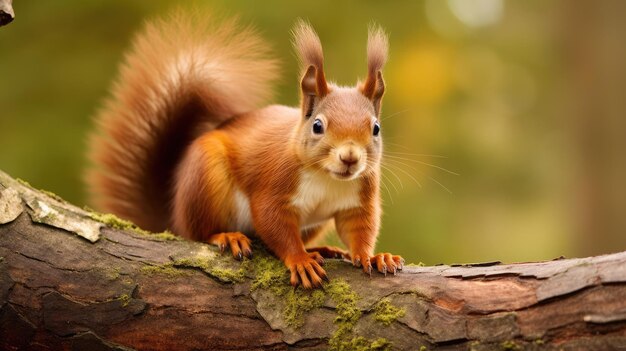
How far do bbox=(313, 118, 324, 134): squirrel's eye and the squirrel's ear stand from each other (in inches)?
10.4

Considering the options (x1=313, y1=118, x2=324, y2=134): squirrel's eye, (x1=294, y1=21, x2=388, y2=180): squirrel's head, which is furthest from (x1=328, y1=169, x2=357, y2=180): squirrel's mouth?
(x1=313, y1=118, x2=324, y2=134): squirrel's eye

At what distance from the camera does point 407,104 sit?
5902mm

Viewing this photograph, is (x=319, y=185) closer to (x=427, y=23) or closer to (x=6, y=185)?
(x=6, y=185)

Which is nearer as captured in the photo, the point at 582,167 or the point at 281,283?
the point at 281,283

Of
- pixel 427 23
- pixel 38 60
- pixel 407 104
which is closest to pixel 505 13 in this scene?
pixel 427 23

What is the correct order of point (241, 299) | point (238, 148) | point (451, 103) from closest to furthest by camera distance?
point (241, 299)
point (238, 148)
point (451, 103)

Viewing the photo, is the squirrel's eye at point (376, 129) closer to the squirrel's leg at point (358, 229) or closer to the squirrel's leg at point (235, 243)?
the squirrel's leg at point (358, 229)

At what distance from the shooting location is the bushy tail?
3252mm

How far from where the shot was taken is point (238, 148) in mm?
2895

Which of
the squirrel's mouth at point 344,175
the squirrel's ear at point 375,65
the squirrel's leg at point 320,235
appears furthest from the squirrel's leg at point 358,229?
the squirrel's ear at point 375,65

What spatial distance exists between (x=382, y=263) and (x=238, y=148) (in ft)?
2.72

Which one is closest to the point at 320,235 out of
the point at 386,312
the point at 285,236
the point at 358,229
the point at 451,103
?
the point at 358,229

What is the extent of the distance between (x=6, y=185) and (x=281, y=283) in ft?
3.07

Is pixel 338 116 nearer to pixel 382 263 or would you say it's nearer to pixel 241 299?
pixel 382 263
